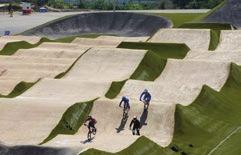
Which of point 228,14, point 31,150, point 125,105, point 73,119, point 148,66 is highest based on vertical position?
point 125,105

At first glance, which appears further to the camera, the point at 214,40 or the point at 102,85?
the point at 214,40

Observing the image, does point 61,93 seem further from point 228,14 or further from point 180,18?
point 180,18

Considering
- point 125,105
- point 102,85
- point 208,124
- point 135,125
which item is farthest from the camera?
point 102,85

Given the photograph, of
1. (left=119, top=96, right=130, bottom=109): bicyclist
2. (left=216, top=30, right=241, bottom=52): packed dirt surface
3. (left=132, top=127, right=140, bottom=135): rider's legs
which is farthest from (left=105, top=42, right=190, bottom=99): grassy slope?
(left=132, top=127, right=140, bottom=135): rider's legs

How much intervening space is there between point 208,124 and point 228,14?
35357mm

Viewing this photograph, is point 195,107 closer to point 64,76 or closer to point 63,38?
point 64,76

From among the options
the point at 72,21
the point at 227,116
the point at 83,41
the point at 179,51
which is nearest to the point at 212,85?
the point at 227,116

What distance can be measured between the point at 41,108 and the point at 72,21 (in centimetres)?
4972

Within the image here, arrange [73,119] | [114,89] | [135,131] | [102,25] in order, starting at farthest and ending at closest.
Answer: [102,25]
[114,89]
[73,119]
[135,131]

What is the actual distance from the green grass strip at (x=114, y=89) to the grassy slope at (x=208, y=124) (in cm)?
612

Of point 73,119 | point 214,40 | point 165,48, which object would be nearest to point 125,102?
point 73,119

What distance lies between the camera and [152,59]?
4850cm

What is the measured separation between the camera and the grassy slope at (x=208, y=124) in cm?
3116

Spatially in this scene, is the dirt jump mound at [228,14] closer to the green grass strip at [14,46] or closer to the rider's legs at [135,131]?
the green grass strip at [14,46]
